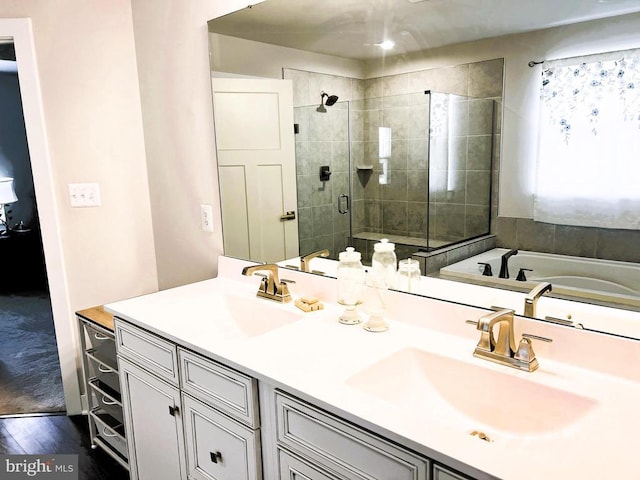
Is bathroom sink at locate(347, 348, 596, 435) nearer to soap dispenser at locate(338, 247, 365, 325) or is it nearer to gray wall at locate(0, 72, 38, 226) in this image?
soap dispenser at locate(338, 247, 365, 325)

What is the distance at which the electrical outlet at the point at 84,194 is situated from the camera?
7.97ft

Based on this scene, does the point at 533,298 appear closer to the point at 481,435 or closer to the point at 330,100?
the point at 481,435

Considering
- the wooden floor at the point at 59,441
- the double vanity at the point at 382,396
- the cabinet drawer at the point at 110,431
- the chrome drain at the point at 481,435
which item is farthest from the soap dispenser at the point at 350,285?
the wooden floor at the point at 59,441

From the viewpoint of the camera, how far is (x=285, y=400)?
1.19m

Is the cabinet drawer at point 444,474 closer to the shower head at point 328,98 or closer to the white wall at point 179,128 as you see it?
the shower head at point 328,98

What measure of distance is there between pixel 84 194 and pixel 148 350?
3.77 ft

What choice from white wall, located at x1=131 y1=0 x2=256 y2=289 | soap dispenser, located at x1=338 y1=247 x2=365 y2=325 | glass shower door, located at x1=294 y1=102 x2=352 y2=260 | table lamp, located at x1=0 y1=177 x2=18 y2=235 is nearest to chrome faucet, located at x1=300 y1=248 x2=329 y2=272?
glass shower door, located at x1=294 y1=102 x2=352 y2=260

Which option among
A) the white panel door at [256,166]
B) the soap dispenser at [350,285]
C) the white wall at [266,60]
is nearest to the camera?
the soap dispenser at [350,285]

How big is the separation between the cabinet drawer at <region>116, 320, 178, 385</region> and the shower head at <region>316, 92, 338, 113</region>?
3.24ft

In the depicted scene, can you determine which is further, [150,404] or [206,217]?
[206,217]

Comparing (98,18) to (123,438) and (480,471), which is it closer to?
(123,438)

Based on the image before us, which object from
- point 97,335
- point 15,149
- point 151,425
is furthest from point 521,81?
point 15,149

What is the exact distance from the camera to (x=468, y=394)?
123cm

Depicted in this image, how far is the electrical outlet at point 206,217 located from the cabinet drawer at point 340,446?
4.04 ft
